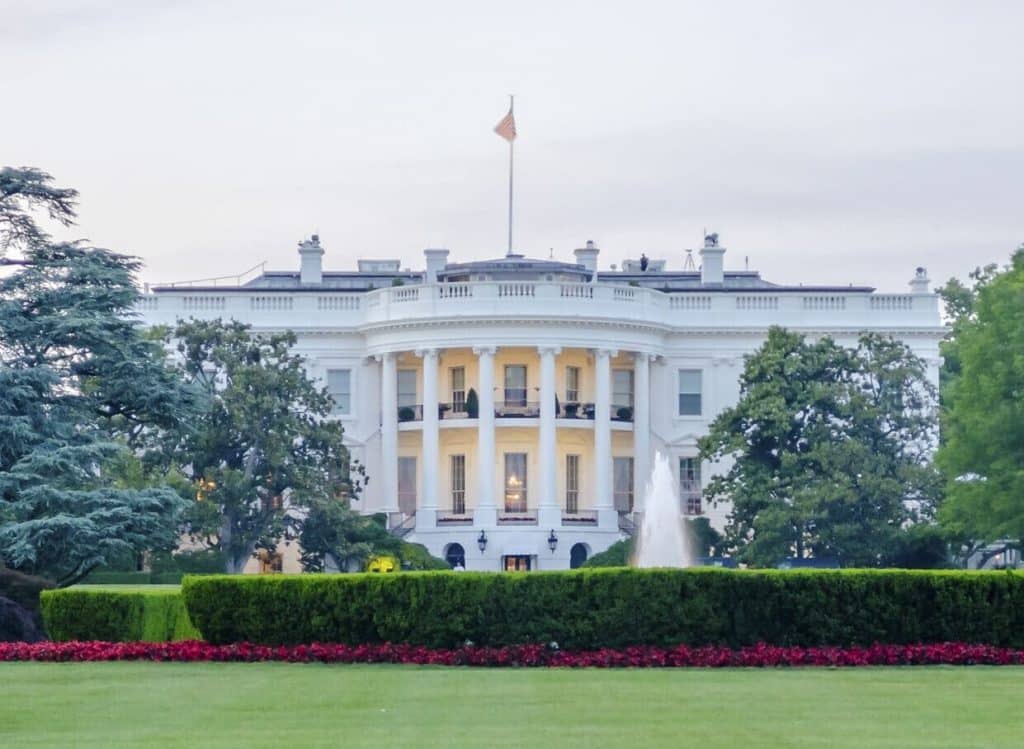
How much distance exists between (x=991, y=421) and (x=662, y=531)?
11022 millimetres

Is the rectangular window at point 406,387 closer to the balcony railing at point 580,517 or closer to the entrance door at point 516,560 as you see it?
the balcony railing at point 580,517

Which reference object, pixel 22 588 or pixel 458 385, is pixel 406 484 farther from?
pixel 22 588

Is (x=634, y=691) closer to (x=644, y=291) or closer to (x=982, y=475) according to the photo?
(x=982, y=475)

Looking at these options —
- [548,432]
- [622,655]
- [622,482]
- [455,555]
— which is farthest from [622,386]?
[622,655]

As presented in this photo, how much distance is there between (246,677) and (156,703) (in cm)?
362

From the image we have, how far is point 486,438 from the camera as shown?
254ft

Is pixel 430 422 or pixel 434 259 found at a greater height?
pixel 434 259

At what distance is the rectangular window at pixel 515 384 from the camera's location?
261 feet

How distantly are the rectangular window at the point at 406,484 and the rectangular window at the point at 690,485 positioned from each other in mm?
8743

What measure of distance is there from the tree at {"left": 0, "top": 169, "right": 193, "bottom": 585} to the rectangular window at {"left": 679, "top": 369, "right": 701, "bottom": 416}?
40020mm

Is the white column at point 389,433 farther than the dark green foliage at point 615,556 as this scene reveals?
Yes

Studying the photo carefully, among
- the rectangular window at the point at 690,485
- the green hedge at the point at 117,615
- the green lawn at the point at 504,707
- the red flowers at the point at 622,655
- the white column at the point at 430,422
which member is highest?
the white column at the point at 430,422

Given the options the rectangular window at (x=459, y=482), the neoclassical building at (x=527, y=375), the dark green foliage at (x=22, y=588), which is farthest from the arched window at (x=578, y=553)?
the dark green foliage at (x=22, y=588)

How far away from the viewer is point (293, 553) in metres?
77.2
